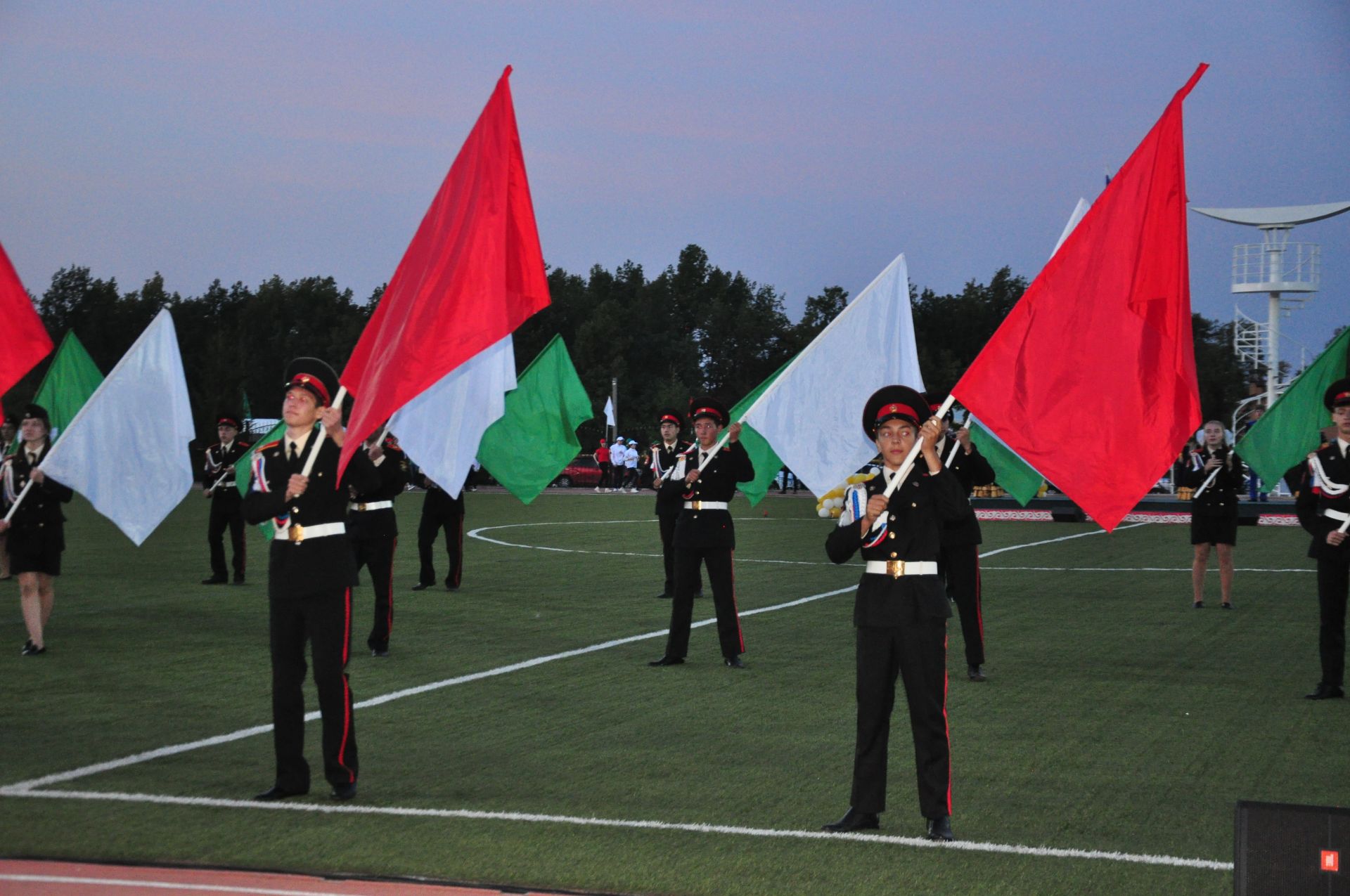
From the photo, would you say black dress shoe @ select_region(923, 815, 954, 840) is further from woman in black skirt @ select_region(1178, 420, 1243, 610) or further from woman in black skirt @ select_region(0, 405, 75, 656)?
woman in black skirt @ select_region(1178, 420, 1243, 610)

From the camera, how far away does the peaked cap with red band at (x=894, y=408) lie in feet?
21.8

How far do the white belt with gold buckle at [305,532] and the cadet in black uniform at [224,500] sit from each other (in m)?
11.3

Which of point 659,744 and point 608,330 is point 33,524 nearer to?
point 659,744

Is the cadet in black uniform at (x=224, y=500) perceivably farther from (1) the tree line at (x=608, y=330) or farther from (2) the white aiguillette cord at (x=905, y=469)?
(1) the tree line at (x=608, y=330)

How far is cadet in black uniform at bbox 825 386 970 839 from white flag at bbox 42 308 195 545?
21.1 feet

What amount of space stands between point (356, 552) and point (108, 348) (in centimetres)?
7844

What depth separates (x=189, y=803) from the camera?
275 inches

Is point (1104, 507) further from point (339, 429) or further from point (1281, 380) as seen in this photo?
point (1281, 380)

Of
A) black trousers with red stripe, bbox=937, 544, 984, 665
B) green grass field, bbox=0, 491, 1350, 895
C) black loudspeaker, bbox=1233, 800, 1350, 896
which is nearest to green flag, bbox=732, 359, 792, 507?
green grass field, bbox=0, 491, 1350, 895

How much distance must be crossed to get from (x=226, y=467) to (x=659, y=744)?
11.3 meters

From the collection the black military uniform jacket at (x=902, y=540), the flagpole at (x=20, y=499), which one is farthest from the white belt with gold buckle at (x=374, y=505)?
the black military uniform jacket at (x=902, y=540)

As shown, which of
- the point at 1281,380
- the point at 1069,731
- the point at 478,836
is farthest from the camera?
the point at 1281,380

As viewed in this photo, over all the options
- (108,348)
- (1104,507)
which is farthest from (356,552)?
(108,348)

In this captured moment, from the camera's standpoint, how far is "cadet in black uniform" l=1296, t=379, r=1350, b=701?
10.1 metres
